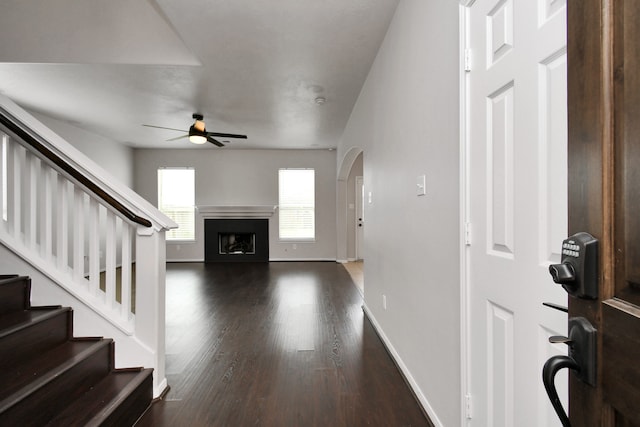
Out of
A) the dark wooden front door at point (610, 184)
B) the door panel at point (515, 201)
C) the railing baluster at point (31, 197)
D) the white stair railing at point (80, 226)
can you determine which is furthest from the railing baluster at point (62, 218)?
the dark wooden front door at point (610, 184)

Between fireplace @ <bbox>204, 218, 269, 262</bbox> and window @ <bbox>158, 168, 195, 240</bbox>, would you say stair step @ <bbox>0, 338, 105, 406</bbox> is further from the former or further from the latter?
window @ <bbox>158, 168, 195, 240</bbox>

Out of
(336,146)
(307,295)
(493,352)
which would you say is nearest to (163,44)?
(307,295)

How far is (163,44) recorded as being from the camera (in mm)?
3117

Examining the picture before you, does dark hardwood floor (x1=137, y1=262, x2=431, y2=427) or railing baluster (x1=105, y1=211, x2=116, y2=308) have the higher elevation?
railing baluster (x1=105, y1=211, x2=116, y2=308)

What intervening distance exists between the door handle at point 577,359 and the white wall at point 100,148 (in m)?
6.12

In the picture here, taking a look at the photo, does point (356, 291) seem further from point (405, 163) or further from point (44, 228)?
point (44, 228)

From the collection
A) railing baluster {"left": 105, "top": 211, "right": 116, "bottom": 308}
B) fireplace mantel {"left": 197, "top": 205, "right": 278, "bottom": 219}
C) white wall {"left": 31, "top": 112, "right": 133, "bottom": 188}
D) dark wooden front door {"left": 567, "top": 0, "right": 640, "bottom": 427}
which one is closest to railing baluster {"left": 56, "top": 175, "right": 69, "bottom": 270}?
railing baluster {"left": 105, "top": 211, "right": 116, "bottom": 308}

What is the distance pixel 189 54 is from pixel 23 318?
2.60m

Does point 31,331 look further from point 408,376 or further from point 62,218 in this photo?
point 408,376

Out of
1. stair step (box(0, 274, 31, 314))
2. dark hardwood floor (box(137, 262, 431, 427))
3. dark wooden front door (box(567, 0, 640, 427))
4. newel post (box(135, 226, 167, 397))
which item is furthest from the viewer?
newel post (box(135, 226, 167, 397))

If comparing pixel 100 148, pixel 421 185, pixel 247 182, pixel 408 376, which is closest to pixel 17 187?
pixel 421 185

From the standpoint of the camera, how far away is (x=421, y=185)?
1.81 m

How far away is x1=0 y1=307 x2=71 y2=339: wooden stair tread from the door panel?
2.08m

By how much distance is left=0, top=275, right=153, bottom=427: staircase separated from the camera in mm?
1351
